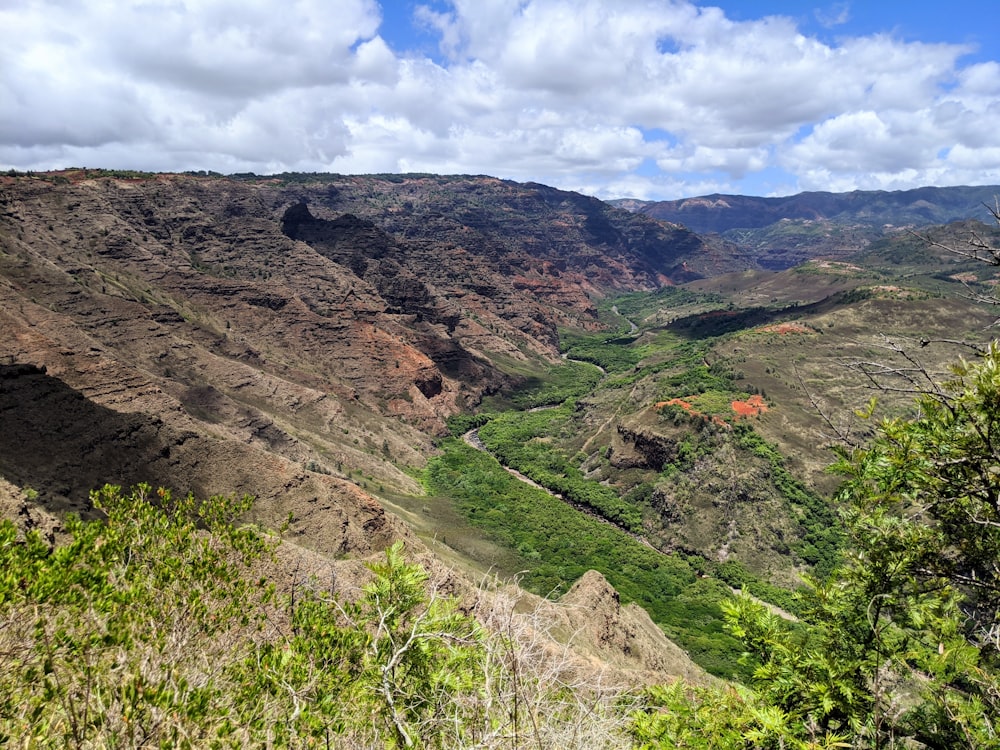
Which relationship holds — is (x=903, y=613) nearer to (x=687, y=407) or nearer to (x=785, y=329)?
(x=687, y=407)

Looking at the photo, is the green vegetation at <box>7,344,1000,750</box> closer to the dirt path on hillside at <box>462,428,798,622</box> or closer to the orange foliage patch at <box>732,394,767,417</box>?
the dirt path on hillside at <box>462,428,798,622</box>

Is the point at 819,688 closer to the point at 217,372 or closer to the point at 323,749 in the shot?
the point at 323,749

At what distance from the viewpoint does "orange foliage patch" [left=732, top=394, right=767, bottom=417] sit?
8269 centimetres

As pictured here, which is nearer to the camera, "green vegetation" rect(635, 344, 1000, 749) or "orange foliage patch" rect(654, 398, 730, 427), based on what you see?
"green vegetation" rect(635, 344, 1000, 749)

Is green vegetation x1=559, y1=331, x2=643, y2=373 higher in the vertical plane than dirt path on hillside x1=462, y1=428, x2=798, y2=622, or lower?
higher

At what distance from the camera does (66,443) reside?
131ft

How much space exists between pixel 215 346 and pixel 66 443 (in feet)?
170

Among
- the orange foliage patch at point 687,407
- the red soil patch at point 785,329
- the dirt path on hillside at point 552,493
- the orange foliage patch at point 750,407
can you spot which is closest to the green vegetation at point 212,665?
the dirt path on hillside at point 552,493

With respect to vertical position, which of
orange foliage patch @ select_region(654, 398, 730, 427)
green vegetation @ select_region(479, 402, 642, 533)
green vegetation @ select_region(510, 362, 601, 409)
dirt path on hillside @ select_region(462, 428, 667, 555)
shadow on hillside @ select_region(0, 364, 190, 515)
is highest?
shadow on hillside @ select_region(0, 364, 190, 515)

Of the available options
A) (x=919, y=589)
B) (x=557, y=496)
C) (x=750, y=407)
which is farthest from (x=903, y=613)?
(x=750, y=407)

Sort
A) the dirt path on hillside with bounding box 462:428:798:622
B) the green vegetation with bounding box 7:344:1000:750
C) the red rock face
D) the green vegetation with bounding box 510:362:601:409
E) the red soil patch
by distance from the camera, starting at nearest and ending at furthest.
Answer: the green vegetation with bounding box 7:344:1000:750 → the red rock face → the dirt path on hillside with bounding box 462:428:798:622 → the red soil patch → the green vegetation with bounding box 510:362:601:409

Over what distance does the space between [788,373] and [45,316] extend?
4280 inches

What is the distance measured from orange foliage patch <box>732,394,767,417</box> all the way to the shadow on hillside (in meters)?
75.4

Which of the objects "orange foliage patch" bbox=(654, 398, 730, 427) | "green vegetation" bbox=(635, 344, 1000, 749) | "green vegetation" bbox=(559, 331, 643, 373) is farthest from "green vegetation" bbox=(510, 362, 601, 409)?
"green vegetation" bbox=(635, 344, 1000, 749)
